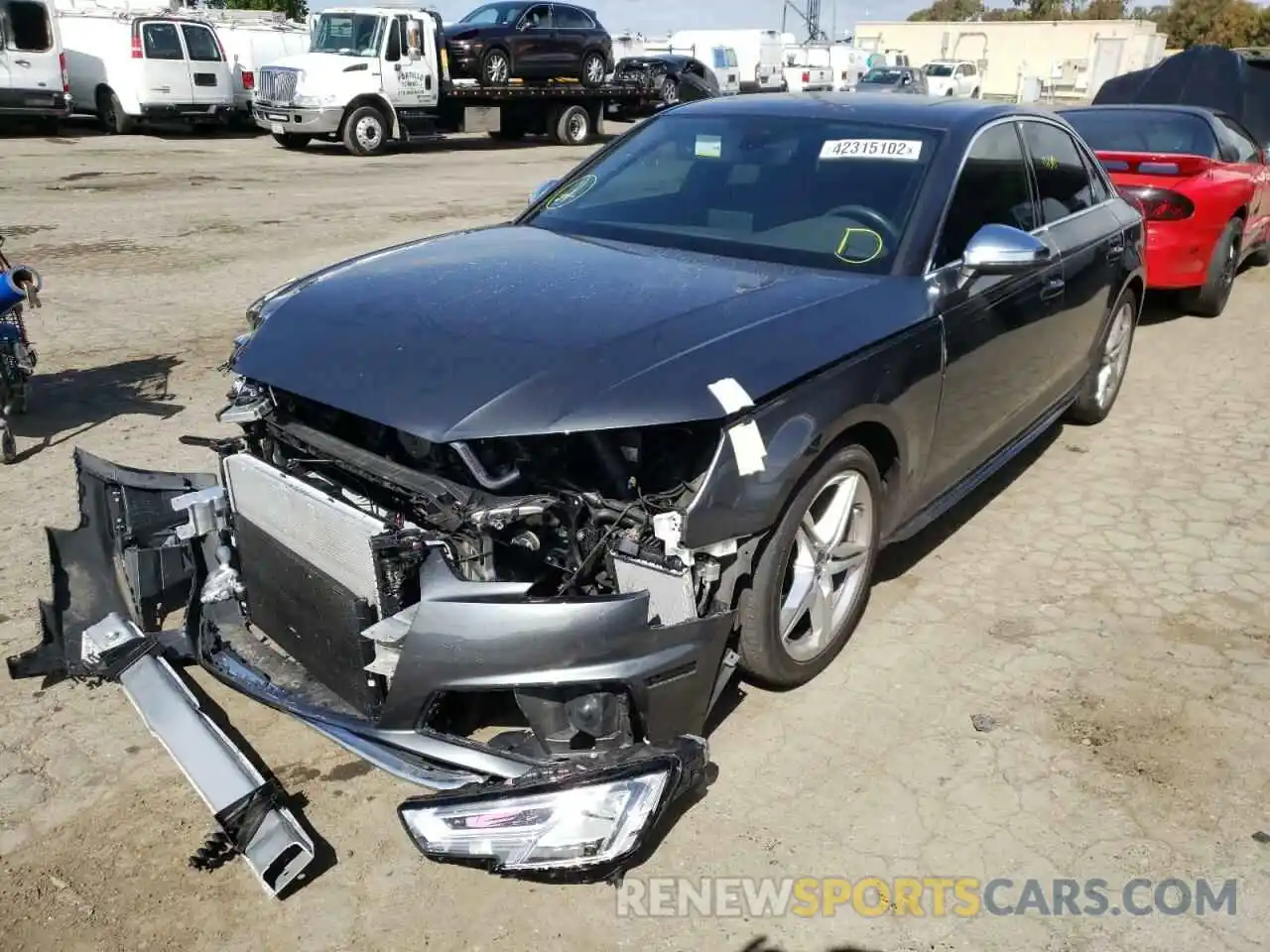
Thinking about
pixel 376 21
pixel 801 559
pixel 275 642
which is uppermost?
pixel 376 21

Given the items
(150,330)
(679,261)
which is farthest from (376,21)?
(679,261)

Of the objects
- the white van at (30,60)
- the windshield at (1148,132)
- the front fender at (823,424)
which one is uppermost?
the white van at (30,60)

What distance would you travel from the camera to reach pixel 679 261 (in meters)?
3.57

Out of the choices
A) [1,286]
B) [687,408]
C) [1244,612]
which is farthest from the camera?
[1,286]

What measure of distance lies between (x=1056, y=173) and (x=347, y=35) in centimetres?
1779

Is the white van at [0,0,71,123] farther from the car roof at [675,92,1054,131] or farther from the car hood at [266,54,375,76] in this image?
the car roof at [675,92,1054,131]

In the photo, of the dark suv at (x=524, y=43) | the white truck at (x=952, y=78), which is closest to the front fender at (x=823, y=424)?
the dark suv at (x=524, y=43)

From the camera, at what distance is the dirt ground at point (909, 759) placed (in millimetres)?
2527

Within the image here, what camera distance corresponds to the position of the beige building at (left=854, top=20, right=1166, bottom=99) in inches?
2213

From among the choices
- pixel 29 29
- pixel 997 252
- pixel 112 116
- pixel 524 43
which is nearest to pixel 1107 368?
pixel 997 252

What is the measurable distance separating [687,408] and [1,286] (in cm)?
360

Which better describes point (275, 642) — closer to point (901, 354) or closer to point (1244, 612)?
point (901, 354)

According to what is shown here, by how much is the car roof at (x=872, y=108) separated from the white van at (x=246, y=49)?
820 inches

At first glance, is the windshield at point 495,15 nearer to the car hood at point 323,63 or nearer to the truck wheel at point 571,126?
the truck wheel at point 571,126
